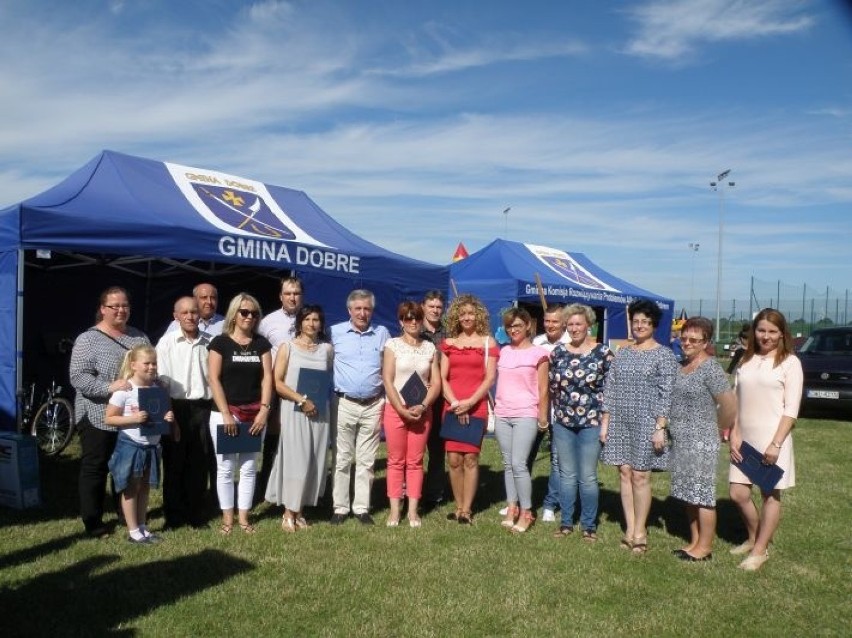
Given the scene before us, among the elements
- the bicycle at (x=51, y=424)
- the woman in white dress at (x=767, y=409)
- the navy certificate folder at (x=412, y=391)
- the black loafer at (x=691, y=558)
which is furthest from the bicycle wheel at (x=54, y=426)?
the woman in white dress at (x=767, y=409)

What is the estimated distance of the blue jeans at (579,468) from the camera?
5148 millimetres

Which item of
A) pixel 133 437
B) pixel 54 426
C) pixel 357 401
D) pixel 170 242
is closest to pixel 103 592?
pixel 133 437

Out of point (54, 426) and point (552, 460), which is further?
point (54, 426)

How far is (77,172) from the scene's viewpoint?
7.09 metres

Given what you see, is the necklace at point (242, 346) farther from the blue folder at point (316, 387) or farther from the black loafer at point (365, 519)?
the black loafer at point (365, 519)

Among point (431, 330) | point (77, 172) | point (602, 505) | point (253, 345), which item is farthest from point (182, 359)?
point (602, 505)

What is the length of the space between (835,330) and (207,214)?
11622 mm

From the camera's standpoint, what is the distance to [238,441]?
4961 millimetres

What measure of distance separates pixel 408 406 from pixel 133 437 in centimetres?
182

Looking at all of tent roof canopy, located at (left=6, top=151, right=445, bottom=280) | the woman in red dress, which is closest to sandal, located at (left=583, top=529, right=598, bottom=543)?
the woman in red dress

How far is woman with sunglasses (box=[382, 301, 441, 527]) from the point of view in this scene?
5.36 meters

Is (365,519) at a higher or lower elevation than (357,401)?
lower

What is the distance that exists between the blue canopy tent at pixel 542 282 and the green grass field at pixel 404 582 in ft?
23.8

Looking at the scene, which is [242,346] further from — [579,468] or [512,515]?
[579,468]
